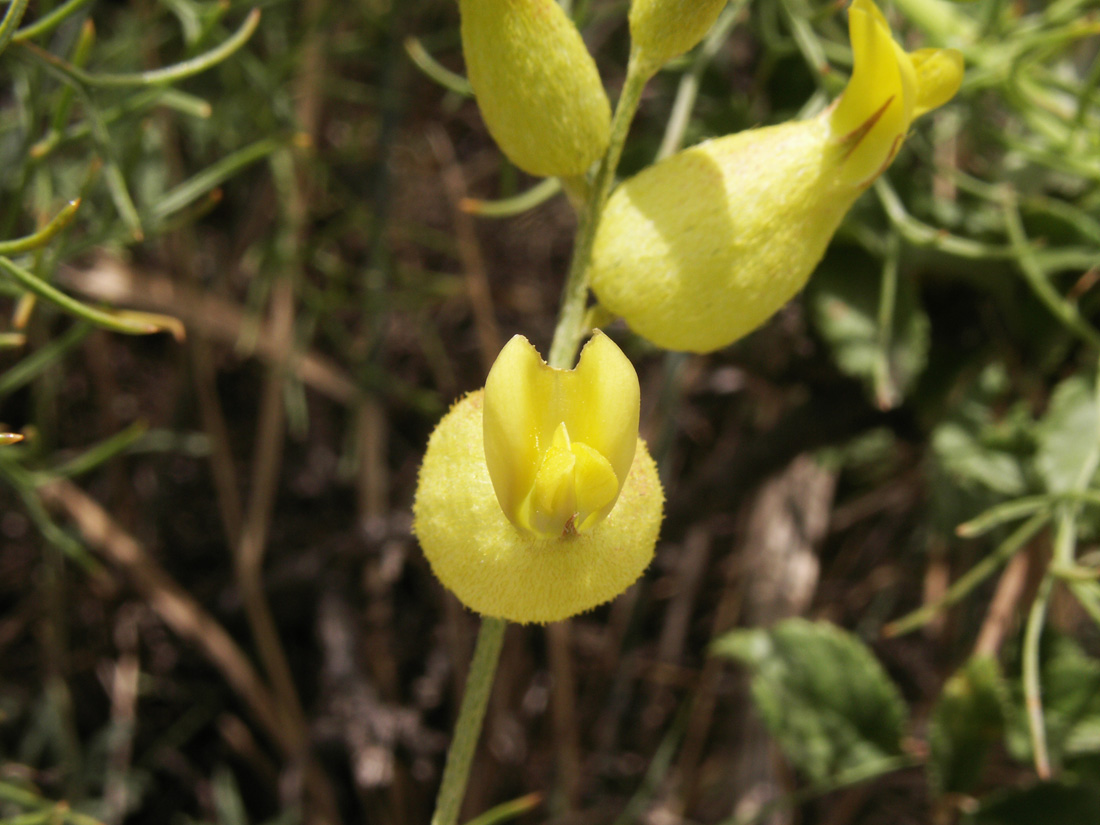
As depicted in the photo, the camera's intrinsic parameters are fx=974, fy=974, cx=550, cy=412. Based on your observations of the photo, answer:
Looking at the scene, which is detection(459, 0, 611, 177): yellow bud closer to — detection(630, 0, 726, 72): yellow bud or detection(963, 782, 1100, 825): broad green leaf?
detection(630, 0, 726, 72): yellow bud

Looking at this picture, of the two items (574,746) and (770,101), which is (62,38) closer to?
(770,101)

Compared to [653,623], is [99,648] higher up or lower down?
higher up

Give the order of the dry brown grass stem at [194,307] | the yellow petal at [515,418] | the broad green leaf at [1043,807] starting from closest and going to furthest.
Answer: the yellow petal at [515,418]
the broad green leaf at [1043,807]
the dry brown grass stem at [194,307]

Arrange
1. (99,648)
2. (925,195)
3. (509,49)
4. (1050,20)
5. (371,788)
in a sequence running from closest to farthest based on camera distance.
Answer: (509,49), (1050,20), (925,195), (371,788), (99,648)

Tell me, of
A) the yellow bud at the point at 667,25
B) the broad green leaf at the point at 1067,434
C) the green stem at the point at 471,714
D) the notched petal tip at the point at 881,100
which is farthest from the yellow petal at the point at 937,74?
the broad green leaf at the point at 1067,434

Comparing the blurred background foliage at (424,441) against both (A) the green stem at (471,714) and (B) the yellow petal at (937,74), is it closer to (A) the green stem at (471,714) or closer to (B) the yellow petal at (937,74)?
(B) the yellow petal at (937,74)

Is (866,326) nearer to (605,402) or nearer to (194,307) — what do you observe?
(605,402)

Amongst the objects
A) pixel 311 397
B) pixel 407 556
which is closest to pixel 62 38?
pixel 311 397
